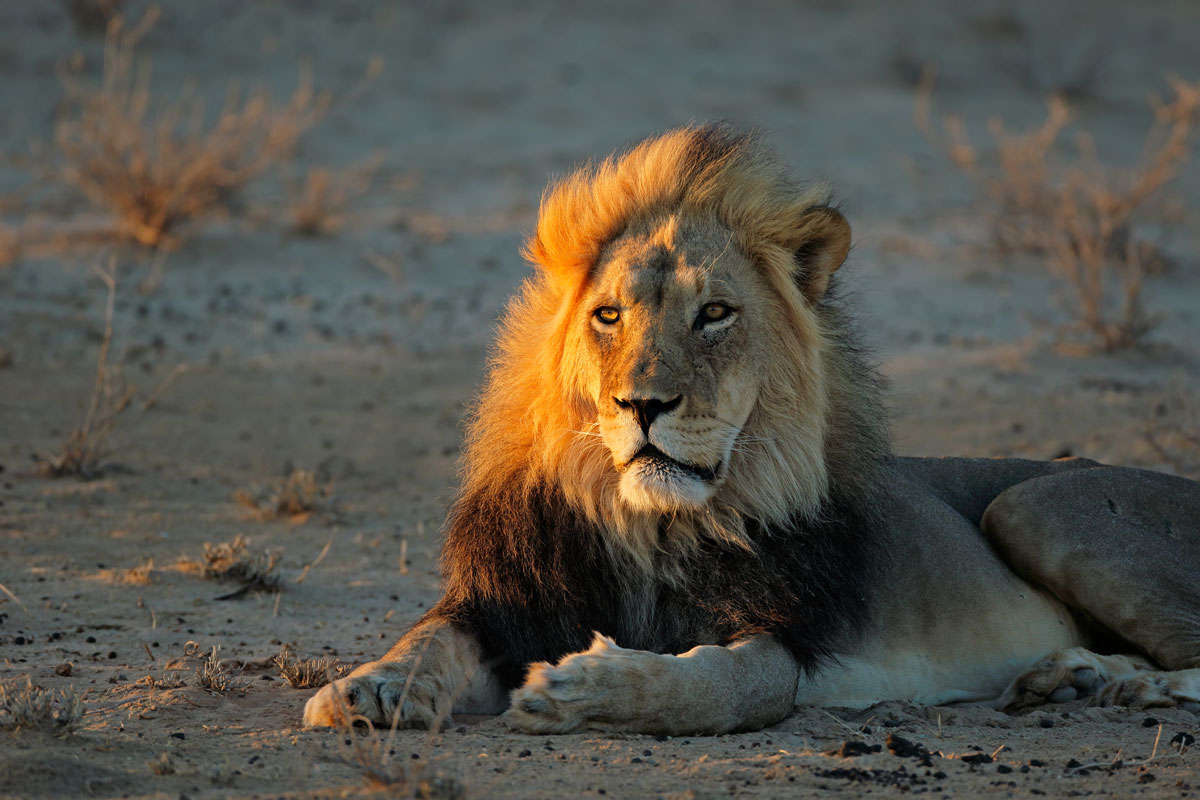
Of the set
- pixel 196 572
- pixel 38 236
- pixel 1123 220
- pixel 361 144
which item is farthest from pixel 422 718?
pixel 361 144

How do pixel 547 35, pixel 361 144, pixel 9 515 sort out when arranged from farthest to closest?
pixel 547 35, pixel 361 144, pixel 9 515

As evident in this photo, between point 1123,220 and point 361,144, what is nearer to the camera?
point 1123,220

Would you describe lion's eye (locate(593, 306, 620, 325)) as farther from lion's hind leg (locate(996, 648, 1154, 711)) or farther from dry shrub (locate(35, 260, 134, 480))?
dry shrub (locate(35, 260, 134, 480))

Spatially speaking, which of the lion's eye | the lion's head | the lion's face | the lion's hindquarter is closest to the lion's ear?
the lion's head

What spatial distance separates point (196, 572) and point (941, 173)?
11559mm

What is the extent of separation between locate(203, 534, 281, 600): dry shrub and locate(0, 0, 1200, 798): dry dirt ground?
0.22 feet

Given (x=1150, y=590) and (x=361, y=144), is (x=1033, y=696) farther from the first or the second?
(x=361, y=144)

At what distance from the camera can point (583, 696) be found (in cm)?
367

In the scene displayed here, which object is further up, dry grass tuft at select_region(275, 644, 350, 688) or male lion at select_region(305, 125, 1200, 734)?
male lion at select_region(305, 125, 1200, 734)

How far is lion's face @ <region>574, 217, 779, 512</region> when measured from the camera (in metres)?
3.76

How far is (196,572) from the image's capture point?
561 cm

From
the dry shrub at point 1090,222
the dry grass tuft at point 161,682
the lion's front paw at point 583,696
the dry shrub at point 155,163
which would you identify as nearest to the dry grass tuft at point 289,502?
the dry grass tuft at point 161,682

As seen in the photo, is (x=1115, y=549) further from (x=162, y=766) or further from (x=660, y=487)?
(x=162, y=766)

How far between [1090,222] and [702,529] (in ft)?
30.0
